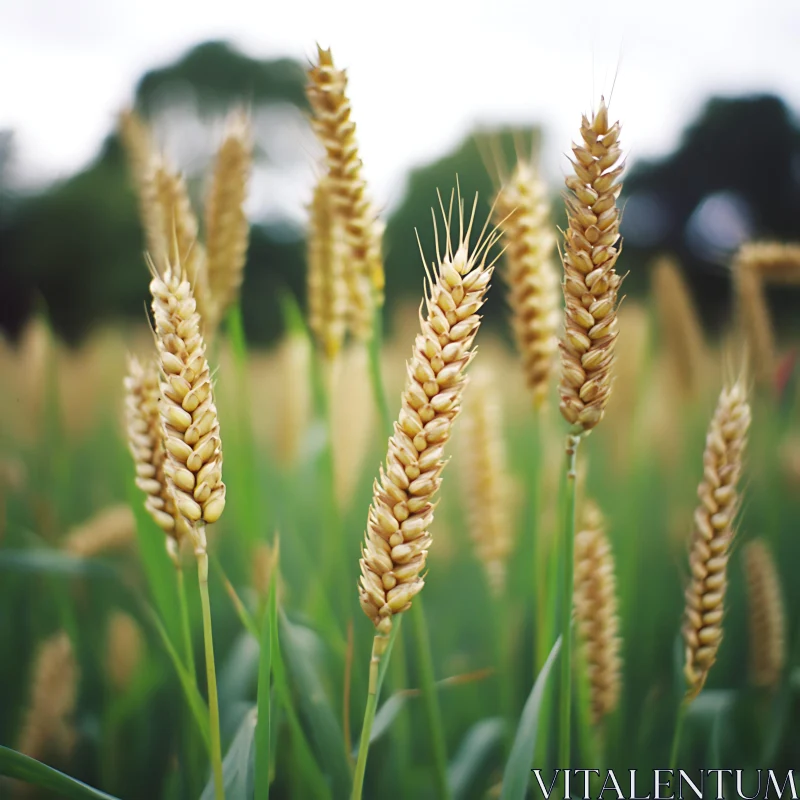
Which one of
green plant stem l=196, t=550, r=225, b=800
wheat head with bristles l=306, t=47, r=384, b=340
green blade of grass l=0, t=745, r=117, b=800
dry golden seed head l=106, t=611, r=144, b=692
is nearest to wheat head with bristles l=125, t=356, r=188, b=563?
green plant stem l=196, t=550, r=225, b=800

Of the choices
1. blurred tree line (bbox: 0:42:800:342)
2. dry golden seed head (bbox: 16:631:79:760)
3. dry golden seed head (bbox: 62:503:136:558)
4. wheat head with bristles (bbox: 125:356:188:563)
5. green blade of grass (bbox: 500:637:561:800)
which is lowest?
dry golden seed head (bbox: 16:631:79:760)

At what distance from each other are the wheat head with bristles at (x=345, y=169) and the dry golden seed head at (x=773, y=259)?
1.22 metres

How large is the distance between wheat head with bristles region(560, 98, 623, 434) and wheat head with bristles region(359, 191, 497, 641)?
160 millimetres

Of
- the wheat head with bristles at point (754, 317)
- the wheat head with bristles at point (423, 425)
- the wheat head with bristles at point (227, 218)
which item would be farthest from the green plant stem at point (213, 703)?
the wheat head with bristles at point (754, 317)

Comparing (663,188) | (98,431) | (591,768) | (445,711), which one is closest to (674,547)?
(445,711)

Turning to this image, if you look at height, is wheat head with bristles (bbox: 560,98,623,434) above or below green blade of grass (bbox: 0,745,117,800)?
above

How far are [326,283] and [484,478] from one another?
0.66 metres

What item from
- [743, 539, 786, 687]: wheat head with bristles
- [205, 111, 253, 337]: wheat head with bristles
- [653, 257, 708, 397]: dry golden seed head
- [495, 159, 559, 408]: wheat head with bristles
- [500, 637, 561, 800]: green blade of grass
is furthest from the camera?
[653, 257, 708, 397]: dry golden seed head

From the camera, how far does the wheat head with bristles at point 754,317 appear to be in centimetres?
184

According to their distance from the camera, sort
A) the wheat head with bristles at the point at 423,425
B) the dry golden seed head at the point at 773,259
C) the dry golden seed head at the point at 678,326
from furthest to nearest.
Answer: the dry golden seed head at the point at 678,326 → the dry golden seed head at the point at 773,259 → the wheat head with bristles at the point at 423,425

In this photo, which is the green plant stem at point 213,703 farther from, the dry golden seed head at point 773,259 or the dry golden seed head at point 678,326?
the dry golden seed head at point 773,259

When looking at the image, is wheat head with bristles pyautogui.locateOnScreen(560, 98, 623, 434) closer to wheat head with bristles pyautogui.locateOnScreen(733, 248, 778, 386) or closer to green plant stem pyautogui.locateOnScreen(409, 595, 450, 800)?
green plant stem pyautogui.locateOnScreen(409, 595, 450, 800)

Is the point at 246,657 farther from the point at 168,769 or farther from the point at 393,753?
the point at 168,769

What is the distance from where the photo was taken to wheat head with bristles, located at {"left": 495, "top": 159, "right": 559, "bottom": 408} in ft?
4.09
